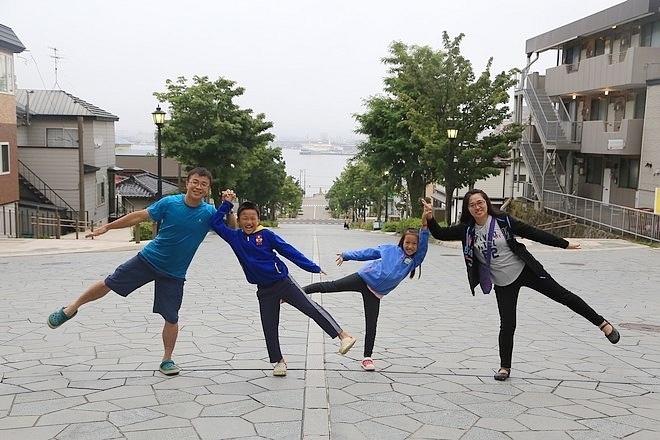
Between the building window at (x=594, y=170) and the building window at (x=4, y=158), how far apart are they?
993 inches

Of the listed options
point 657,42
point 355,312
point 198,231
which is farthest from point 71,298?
point 657,42

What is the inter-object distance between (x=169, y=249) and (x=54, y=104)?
3015cm

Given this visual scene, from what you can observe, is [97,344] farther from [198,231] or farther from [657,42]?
[657,42]

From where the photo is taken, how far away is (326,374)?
5754mm

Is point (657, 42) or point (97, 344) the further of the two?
point (657, 42)

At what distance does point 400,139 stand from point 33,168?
59.1 ft

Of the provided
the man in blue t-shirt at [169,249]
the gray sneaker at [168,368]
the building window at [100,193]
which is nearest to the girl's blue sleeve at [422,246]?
the man in blue t-shirt at [169,249]

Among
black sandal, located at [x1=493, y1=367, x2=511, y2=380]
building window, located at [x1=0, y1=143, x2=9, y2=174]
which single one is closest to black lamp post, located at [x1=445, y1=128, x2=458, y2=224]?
building window, located at [x1=0, y1=143, x2=9, y2=174]

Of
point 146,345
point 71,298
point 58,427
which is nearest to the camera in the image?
point 58,427

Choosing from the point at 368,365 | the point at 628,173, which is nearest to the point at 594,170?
the point at 628,173

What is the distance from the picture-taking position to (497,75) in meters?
24.3

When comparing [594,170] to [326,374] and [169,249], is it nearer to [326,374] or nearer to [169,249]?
[326,374]

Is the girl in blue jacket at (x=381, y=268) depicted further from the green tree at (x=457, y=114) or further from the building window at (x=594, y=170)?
the building window at (x=594, y=170)

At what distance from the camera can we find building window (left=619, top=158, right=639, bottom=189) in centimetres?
2498
